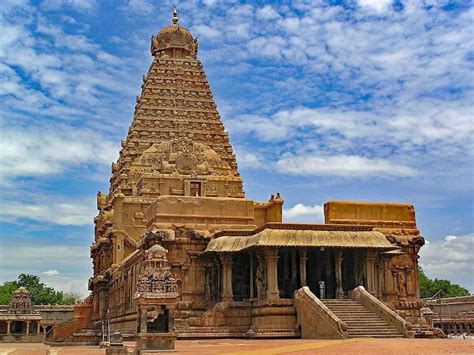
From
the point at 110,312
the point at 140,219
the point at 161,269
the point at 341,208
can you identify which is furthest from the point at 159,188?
the point at 161,269

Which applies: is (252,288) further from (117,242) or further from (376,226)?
(117,242)

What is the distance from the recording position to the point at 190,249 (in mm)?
38562

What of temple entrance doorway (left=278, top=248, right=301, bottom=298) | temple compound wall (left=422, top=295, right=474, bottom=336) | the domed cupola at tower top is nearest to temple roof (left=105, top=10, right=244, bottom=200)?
the domed cupola at tower top

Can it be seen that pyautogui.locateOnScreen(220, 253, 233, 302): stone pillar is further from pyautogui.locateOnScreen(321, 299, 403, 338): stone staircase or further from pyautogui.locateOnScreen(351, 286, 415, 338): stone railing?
pyautogui.locateOnScreen(351, 286, 415, 338): stone railing

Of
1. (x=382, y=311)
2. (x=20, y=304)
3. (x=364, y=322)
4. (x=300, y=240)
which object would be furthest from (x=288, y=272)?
(x=20, y=304)

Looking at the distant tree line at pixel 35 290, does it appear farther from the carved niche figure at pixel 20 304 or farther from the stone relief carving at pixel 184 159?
the stone relief carving at pixel 184 159

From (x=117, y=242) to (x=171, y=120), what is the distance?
51.3 ft

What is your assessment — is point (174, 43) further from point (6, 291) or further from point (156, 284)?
point (6, 291)

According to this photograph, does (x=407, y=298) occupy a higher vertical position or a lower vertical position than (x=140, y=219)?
lower

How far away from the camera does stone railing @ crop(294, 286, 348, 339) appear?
2997 centimetres

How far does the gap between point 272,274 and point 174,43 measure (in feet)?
142

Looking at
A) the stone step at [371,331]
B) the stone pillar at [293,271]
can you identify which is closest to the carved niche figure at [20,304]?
the stone pillar at [293,271]

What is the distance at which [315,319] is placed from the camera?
32219 mm

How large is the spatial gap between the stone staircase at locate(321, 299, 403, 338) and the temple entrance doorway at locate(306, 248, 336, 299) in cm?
336
